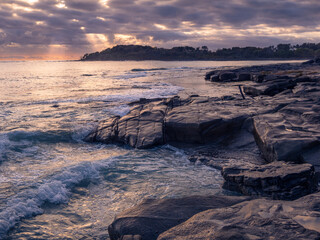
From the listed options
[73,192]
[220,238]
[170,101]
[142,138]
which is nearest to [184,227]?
[220,238]

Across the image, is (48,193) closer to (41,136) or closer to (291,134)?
(41,136)

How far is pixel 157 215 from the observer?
3639 mm

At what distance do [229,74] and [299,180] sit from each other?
96.4ft

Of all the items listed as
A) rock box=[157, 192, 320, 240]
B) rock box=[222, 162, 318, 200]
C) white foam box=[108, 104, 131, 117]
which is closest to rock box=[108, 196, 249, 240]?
rock box=[157, 192, 320, 240]

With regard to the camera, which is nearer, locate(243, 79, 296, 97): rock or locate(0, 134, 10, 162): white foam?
locate(0, 134, 10, 162): white foam

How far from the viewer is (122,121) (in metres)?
10.3

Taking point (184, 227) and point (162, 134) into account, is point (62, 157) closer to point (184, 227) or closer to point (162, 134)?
point (162, 134)

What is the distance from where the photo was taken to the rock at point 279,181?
4.58 meters

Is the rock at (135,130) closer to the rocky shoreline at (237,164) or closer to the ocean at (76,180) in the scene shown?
the rocky shoreline at (237,164)

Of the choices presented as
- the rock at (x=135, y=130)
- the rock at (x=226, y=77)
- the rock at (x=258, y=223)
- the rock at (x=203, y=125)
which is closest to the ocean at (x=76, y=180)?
the rock at (x=135, y=130)

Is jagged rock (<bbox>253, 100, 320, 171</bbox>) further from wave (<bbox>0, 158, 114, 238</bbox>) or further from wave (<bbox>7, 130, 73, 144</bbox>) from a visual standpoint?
wave (<bbox>7, 130, 73, 144</bbox>)

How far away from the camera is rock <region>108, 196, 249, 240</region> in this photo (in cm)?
340

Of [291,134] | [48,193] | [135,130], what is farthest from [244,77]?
[48,193]

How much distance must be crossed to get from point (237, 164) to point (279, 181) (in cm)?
236
